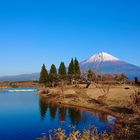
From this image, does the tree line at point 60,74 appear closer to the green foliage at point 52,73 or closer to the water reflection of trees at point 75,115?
the green foliage at point 52,73

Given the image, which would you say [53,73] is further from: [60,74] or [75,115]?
[75,115]

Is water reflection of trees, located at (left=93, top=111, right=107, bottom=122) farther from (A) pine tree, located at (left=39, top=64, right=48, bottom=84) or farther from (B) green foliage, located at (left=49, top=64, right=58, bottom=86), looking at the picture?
(A) pine tree, located at (left=39, top=64, right=48, bottom=84)

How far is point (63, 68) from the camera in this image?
94.8m

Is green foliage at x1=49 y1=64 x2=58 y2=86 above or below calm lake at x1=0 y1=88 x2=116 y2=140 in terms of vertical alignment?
above

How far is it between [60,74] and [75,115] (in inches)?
2076

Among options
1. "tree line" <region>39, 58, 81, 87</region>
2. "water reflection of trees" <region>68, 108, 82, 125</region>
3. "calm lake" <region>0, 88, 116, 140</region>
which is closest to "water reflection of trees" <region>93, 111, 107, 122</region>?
"calm lake" <region>0, 88, 116, 140</region>

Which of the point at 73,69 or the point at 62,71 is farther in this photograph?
the point at 73,69

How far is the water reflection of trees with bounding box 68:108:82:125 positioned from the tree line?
4608 centimetres

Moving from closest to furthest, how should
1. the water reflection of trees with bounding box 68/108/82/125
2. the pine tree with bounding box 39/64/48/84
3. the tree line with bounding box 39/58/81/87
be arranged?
the water reflection of trees with bounding box 68/108/82/125
the tree line with bounding box 39/58/81/87
the pine tree with bounding box 39/64/48/84

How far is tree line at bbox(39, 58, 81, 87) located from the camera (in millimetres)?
93444

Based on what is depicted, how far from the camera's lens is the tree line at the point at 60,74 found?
307 feet

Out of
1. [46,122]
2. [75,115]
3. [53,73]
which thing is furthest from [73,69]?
[46,122]

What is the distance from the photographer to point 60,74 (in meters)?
94.2

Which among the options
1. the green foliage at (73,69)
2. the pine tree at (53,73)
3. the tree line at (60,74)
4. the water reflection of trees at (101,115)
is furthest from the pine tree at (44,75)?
the water reflection of trees at (101,115)
